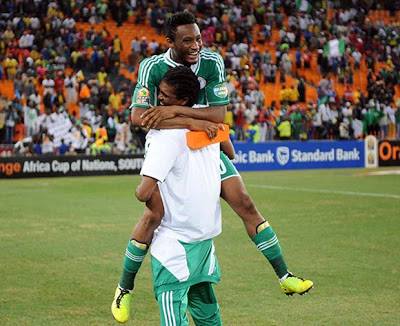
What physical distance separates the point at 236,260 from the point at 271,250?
16.0 ft

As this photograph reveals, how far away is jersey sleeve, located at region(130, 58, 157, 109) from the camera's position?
19.9 ft

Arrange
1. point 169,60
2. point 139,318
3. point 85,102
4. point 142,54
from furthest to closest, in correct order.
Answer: point 142,54, point 85,102, point 139,318, point 169,60

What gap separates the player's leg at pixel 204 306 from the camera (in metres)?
5.30

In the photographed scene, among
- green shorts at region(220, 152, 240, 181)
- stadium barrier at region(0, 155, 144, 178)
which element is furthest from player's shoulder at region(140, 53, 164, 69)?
stadium barrier at region(0, 155, 144, 178)

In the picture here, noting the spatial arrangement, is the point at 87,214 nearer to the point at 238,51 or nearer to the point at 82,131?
the point at 82,131

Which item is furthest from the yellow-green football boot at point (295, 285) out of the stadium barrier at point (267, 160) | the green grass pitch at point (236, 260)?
the stadium barrier at point (267, 160)

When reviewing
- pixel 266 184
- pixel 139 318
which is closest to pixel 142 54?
pixel 266 184

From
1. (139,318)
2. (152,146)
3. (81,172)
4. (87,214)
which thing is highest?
(152,146)

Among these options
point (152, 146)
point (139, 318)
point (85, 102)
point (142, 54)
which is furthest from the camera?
point (142, 54)

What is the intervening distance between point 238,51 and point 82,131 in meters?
10.8

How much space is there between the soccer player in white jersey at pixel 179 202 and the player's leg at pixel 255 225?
49cm

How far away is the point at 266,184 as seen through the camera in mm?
23219

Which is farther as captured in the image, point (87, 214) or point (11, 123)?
point (11, 123)

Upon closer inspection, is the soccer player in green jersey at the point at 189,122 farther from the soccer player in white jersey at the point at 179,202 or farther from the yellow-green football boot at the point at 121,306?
the soccer player in white jersey at the point at 179,202
